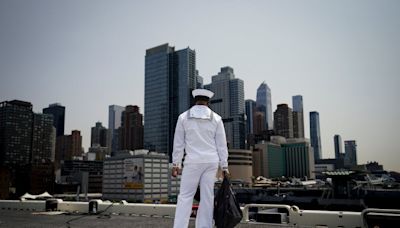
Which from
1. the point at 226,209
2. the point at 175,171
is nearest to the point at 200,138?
the point at 175,171

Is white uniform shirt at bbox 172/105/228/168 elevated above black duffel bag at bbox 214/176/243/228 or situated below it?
above

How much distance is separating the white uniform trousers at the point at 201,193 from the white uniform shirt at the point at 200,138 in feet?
0.37

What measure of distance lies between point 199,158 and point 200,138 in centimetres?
28

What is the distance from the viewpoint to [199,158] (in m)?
4.41

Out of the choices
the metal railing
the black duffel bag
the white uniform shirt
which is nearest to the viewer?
the black duffel bag

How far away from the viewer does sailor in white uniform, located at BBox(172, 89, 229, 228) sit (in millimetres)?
4395

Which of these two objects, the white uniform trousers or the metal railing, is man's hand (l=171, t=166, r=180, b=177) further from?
the metal railing

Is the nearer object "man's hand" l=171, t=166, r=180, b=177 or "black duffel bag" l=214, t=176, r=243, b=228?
"black duffel bag" l=214, t=176, r=243, b=228

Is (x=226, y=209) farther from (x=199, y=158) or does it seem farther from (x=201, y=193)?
(x=199, y=158)

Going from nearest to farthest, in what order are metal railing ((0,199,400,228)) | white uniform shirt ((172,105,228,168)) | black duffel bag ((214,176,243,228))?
black duffel bag ((214,176,243,228))
white uniform shirt ((172,105,228,168))
metal railing ((0,199,400,228))

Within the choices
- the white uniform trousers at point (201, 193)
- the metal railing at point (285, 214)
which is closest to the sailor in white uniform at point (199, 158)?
the white uniform trousers at point (201, 193)

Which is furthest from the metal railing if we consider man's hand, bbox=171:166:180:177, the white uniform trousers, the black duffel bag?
man's hand, bbox=171:166:180:177

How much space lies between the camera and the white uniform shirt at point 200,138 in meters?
4.48

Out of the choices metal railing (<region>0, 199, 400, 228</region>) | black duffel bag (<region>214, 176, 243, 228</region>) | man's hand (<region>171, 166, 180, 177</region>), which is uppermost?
man's hand (<region>171, 166, 180, 177</region>)
